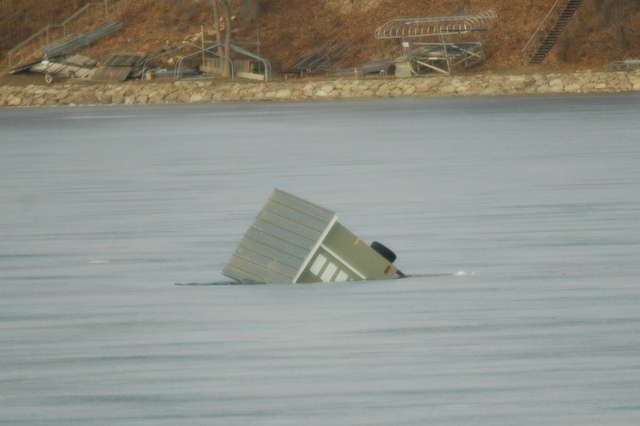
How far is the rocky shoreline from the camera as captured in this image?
5150 centimetres

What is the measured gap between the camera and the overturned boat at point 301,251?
10844mm

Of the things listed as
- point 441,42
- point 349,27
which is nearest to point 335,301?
point 441,42

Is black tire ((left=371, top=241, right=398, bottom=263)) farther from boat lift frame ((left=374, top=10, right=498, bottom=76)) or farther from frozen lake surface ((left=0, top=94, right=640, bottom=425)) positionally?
boat lift frame ((left=374, top=10, right=498, bottom=76))

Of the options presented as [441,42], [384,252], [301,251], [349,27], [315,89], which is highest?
[301,251]

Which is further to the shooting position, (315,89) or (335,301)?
(315,89)

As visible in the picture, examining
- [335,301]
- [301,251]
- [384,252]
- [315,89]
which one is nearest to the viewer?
[335,301]

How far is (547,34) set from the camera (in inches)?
2082

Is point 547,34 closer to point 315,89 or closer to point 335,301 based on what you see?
point 315,89

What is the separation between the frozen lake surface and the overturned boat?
0.21 m

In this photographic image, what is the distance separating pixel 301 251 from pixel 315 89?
45.2 meters

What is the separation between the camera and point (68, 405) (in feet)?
24.7

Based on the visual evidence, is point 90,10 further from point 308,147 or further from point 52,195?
point 52,195

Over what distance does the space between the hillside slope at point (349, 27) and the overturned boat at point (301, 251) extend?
42.4m

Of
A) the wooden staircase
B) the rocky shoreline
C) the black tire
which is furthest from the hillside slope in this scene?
the black tire
